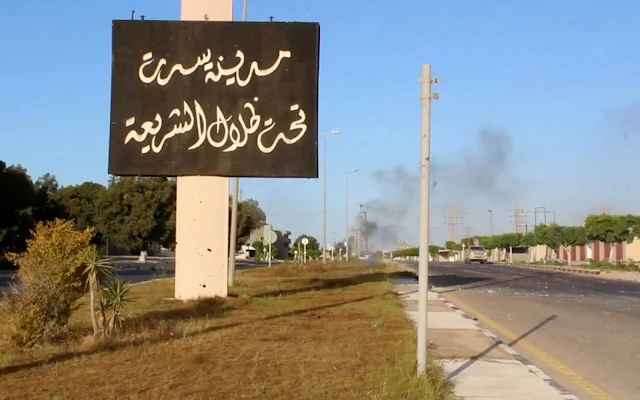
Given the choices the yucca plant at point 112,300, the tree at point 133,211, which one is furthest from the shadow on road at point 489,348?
the tree at point 133,211

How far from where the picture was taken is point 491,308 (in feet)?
75.9

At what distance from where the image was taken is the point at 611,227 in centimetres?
7519

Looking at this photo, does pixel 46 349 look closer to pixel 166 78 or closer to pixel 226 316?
pixel 226 316

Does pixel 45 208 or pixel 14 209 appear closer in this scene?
pixel 14 209

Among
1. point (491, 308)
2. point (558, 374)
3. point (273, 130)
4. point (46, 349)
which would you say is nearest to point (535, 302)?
point (491, 308)

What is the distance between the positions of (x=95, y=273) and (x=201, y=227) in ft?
27.2

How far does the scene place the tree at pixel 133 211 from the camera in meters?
70.1

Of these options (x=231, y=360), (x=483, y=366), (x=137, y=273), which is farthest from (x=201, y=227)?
(x=137, y=273)

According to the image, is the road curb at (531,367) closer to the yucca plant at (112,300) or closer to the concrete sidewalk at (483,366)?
the concrete sidewalk at (483,366)

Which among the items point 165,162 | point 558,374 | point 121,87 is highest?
point 121,87

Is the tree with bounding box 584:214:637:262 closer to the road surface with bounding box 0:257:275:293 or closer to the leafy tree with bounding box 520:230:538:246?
the leafy tree with bounding box 520:230:538:246

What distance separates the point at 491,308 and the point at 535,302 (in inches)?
128

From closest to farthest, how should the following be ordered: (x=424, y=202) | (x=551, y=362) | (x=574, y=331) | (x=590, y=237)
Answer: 1. (x=424, y=202)
2. (x=551, y=362)
3. (x=574, y=331)
4. (x=590, y=237)

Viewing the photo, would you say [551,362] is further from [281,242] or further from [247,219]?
[281,242]
